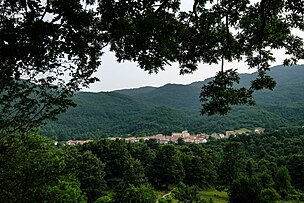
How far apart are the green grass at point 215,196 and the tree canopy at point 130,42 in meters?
30.7

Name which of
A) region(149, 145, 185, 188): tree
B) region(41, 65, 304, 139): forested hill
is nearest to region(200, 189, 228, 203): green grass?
region(149, 145, 185, 188): tree

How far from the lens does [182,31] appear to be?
4438 mm

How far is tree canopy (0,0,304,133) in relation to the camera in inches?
164

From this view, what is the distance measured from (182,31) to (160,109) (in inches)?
5800

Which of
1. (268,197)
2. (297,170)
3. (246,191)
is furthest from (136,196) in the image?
(297,170)

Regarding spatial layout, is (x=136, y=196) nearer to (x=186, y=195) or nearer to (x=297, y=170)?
(x=186, y=195)

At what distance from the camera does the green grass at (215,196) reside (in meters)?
34.3

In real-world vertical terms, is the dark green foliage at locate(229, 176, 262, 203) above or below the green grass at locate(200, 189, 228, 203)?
above

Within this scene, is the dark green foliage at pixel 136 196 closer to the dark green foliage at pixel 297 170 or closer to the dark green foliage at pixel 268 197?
the dark green foliage at pixel 268 197

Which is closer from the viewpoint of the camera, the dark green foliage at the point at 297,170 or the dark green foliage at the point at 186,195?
the dark green foliage at the point at 186,195

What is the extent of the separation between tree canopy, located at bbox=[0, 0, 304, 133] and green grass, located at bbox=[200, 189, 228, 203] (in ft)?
101

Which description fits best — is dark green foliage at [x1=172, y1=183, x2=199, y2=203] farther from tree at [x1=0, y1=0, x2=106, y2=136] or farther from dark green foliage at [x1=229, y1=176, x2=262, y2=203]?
tree at [x1=0, y1=0, x2=106, y2=136]

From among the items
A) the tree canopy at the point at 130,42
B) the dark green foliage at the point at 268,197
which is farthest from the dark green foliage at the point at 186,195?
the tree canopy at the point at 130,42

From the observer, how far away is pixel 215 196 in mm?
36250
